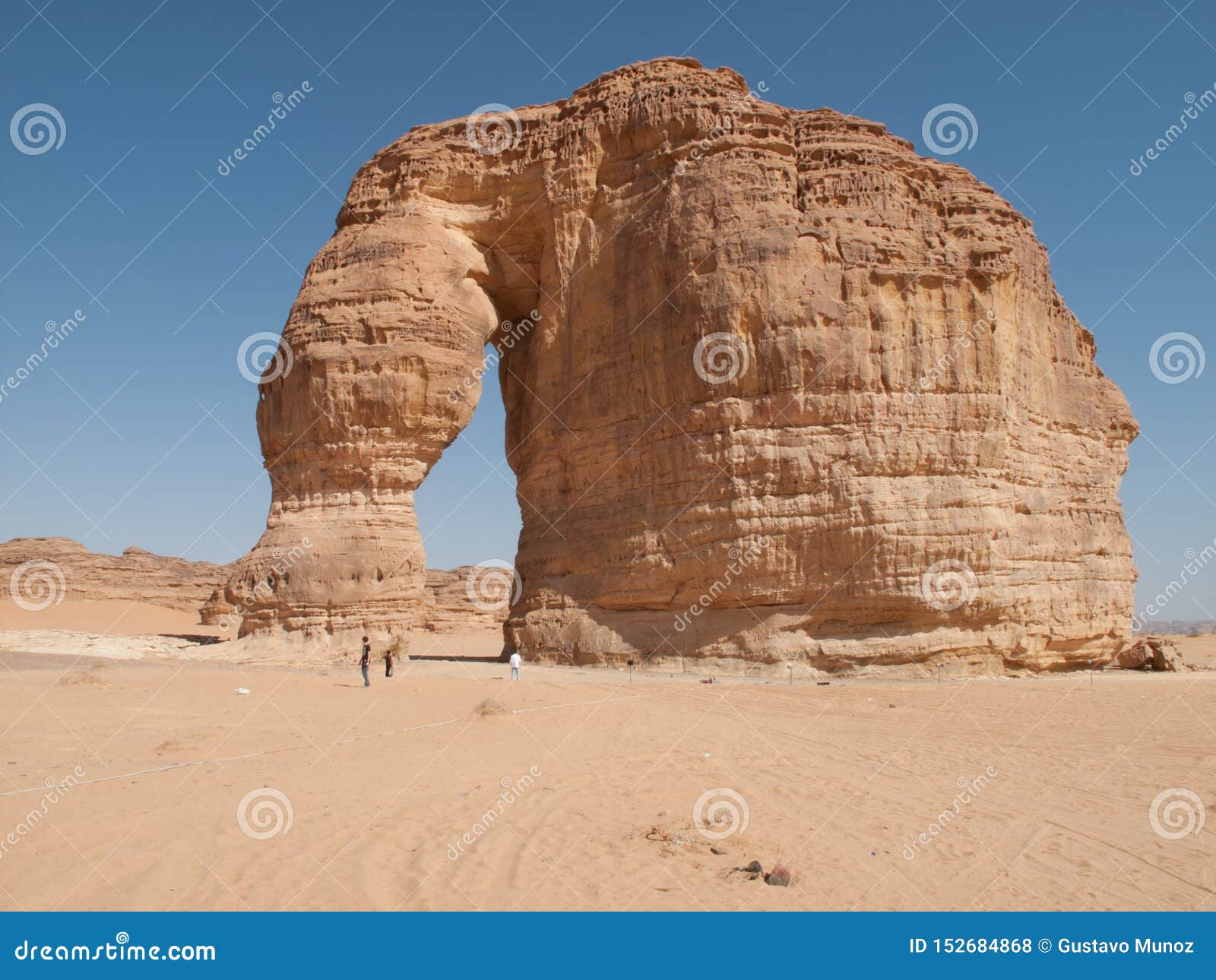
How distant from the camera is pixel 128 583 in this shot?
48219 mm

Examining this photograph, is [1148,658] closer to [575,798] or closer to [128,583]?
[575,798]

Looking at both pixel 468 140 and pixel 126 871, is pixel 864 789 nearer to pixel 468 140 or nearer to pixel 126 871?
pixel 126 871

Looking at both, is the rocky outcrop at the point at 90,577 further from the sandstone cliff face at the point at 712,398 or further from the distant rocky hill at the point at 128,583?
the sandstone cliff face at the point at 712,398

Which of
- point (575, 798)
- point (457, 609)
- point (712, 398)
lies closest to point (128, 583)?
point (457, 609)

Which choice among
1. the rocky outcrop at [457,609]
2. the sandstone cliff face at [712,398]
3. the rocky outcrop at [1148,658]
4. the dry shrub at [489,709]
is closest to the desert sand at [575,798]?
the dry shrub at [489,709]

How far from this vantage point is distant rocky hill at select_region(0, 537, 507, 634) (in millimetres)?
46625

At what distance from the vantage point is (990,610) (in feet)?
66.0

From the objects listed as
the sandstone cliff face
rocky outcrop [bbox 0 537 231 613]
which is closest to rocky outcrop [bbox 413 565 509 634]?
rocky outcrop [bbox 0 537 231 613]

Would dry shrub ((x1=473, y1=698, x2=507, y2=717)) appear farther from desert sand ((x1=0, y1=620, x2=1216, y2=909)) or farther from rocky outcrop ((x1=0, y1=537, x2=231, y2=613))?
rocky outcrop ((x1=0, y1=537, x2=231, y2=613))

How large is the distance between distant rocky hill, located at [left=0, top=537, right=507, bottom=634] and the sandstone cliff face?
23157mm

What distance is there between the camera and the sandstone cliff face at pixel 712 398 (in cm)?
2019

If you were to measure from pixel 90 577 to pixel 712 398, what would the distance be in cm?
4117

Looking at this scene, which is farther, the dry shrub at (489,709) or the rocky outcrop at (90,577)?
the rocky outcrop at (90,577)

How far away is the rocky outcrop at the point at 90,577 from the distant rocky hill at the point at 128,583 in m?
0.04
